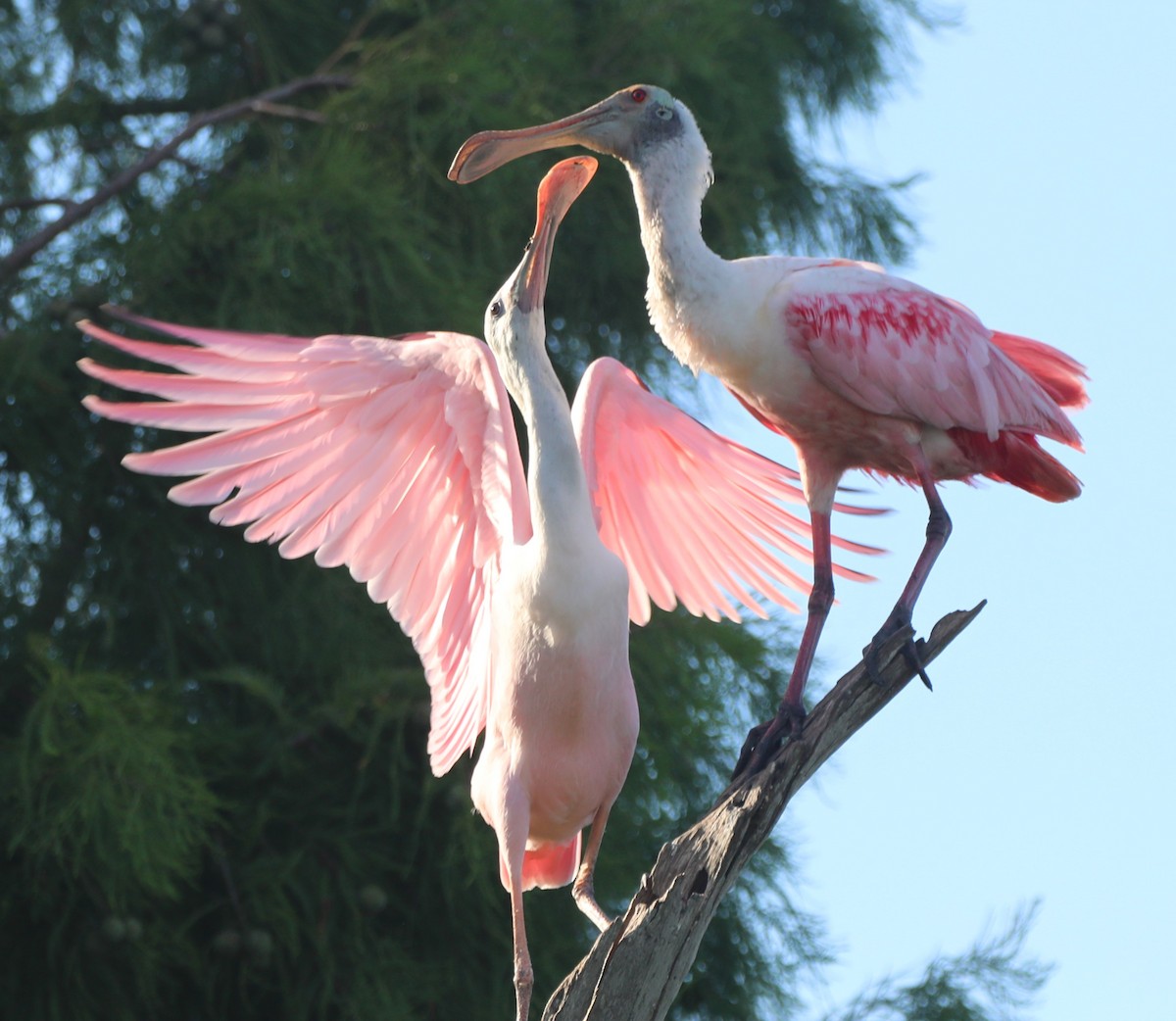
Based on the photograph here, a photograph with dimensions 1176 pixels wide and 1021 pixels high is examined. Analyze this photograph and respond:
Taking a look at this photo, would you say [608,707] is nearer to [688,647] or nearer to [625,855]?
[625,855]

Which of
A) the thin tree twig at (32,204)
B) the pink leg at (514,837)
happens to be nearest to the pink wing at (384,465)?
the pink leg at (514,837)

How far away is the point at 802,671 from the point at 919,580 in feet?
1.22

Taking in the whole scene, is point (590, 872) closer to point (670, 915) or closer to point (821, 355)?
point (670, 915)

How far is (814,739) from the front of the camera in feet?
13.7

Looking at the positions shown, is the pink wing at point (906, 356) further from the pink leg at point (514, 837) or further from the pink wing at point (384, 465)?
the pink leg at point (514, 837)

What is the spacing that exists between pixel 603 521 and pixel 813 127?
18.5 feet

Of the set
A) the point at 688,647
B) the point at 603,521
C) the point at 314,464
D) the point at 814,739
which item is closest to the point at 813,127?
the point at 688,647

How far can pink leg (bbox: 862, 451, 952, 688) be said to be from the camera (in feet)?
14.3

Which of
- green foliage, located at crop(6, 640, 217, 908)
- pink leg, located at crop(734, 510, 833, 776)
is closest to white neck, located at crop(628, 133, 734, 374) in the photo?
pink leg, located at crop(734, 510, 833, 776)

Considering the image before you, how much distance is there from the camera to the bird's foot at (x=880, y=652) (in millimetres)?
4324

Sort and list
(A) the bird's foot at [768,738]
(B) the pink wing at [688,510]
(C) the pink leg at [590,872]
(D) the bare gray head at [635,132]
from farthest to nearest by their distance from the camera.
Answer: (B) the pink wing at [688,510]
(D) the bare gray head at [635,132]
(C) the pink leg at [590,872]
(A) the bird's foot at [768,738]

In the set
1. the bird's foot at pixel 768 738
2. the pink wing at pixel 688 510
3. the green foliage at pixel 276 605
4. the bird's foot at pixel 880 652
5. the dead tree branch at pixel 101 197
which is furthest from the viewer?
the dead tree branch at pixel 101 197

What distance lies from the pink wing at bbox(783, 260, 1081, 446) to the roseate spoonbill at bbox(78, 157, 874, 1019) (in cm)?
66

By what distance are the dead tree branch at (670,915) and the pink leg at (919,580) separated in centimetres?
35
